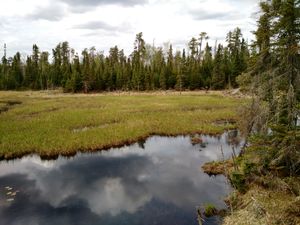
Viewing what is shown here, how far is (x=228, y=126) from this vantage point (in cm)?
3150

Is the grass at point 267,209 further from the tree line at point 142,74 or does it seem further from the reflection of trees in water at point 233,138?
the tree line at point 142,74

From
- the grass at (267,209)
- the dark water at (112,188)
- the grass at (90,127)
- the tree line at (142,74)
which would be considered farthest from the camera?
the tree line at (142,74)

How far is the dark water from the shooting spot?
13383 mm

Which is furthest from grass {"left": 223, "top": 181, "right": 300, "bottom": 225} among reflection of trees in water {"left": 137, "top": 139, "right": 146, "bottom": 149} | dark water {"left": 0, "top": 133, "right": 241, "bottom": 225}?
reflection of trees in water {"left": 137, "top": 139, "right": 146, "bottom": 149}

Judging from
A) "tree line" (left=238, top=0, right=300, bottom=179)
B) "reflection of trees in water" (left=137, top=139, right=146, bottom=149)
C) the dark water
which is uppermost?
"tree line" (left=238, top=0, right=300, bottom=179)

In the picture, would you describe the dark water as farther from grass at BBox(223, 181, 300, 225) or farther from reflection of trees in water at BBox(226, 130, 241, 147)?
reflection of trees in water at BBox(226, 130, 241, 147)

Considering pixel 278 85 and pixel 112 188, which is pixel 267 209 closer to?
pixel 278 85

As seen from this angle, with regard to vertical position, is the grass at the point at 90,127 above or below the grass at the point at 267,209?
above

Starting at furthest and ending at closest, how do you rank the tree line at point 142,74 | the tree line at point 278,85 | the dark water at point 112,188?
1. the tree line at point 142,74
2. the dark water at point 112,188
3. the tree line at point 278,85


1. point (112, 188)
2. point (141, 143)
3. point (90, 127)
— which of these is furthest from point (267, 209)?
point (90, 127)

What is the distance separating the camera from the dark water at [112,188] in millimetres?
13383

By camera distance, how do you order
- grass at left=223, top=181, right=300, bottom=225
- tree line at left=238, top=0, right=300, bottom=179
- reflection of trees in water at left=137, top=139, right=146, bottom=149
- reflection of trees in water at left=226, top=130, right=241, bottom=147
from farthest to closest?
reflection of trees in water at left=226, top=130, right=241, bottom=147, reflection of trees in water at left=137, top=139, right=146, bottom=149, tree line at left=238, top=0, right=300, bottom=179, grass at left=223, top=181, right=300, bottom=225

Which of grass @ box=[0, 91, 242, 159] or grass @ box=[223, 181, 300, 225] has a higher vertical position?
grass @ box=[0, 91, 242, 159]

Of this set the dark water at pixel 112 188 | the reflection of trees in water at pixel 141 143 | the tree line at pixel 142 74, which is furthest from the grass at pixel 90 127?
the tree line at pixel 142 74
